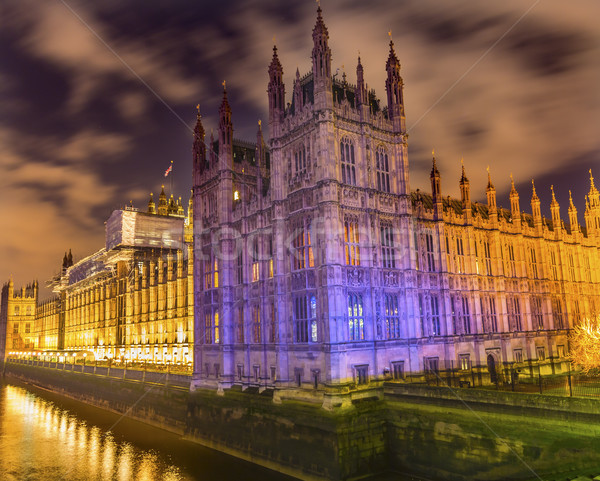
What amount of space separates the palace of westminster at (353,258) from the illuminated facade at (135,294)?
30278 millimetres

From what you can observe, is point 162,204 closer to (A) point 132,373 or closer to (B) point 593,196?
(A) point 132,373

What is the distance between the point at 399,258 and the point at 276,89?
18.5 meters

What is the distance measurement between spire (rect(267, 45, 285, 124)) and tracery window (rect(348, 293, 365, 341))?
1702 centimetres

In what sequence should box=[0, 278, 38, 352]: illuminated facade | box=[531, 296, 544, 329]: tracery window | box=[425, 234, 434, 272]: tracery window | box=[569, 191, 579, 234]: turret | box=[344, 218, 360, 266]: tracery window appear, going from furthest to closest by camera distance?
box=[0, 278, 38, 352]: illuminated facade, box=[569, 191, 579, 234]: turret, box=[531, 296, 544, 329]: tracery window, box=[425, 234, 434, 272]: tracery window, box=[344, 218, 360, 266]: tracery window

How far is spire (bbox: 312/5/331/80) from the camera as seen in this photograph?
37.6 m

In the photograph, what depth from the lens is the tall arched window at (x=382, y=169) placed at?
1606 inches

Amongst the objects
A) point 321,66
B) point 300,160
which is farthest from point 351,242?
point 321,66

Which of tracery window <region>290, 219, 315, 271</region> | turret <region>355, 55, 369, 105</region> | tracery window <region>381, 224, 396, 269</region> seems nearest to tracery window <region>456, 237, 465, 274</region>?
tracery window <region>381, 224, 396, 269</region>

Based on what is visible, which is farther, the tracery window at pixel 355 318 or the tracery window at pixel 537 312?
the tracery window at pixel 537 312

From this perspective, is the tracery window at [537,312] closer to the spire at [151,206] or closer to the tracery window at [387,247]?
the tracery window at [387,247]

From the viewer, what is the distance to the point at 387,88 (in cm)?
4366

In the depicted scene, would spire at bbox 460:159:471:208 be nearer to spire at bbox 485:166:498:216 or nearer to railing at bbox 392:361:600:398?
spire at bbox 485:166:498:216

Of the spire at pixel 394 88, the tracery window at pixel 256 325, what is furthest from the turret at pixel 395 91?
the tracery window at pixel 256 325

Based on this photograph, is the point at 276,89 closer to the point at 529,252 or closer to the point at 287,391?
the point at 287,391
